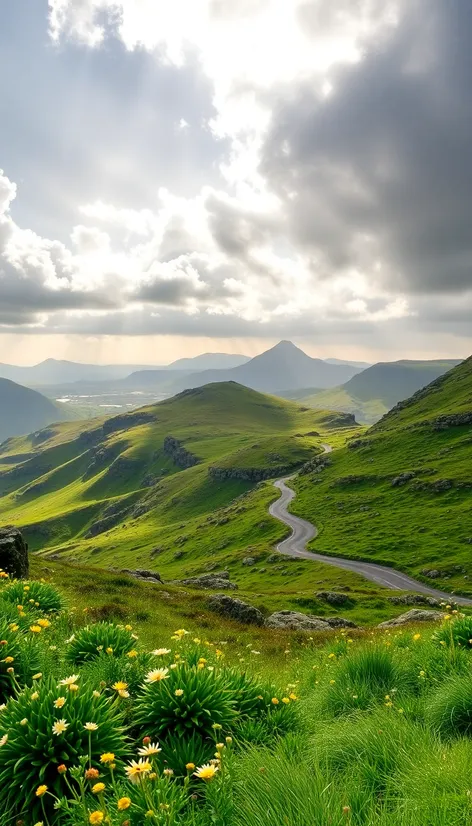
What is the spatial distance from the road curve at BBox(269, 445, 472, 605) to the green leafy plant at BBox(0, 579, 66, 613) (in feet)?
256

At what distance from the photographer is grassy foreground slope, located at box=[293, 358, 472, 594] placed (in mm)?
105938

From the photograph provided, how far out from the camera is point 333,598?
71.2 m

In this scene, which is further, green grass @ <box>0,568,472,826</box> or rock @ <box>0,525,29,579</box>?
rock @ <box>0,525,29,579</box>

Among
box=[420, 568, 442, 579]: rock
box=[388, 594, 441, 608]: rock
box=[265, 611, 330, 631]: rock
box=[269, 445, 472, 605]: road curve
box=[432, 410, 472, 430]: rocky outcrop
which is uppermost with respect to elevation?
box=[432, 410, 472, 430]: rocky outcrop

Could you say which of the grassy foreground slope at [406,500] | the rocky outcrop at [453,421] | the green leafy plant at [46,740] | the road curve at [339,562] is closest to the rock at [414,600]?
the road curve at [339,562]

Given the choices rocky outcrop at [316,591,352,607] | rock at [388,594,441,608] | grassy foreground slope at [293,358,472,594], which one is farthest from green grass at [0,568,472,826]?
grassy foreground slope at [293,358,472,594]

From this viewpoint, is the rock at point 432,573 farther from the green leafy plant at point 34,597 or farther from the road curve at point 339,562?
the green leafy plant at point 34,597

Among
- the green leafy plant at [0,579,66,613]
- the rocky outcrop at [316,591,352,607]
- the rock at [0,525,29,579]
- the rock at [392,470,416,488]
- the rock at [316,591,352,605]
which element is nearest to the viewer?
the green leafy plant at [0,579,66,613]

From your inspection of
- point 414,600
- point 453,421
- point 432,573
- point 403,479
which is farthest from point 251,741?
point 453,421

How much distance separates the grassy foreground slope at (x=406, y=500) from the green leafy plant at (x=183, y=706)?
3812 inches

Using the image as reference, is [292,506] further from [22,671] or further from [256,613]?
[22,671]

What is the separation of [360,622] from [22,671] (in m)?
A: 61.5

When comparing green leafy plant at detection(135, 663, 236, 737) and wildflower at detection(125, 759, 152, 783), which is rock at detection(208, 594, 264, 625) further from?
wildflower at detection(125, 759, 152, 783)

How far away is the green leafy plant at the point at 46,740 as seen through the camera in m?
5.09
